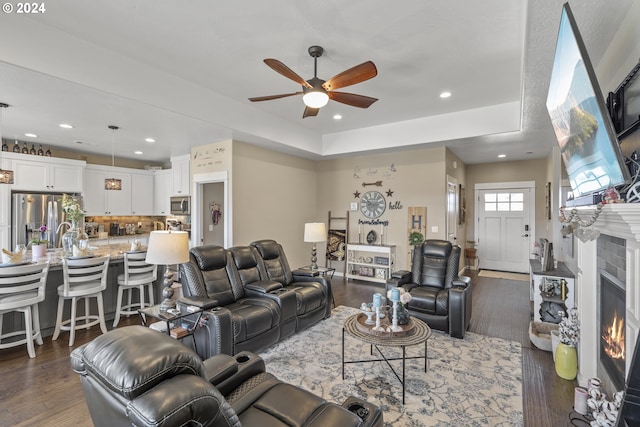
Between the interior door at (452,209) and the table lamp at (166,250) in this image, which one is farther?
the interior door at (452,209)

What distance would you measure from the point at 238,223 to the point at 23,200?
3.79 metres

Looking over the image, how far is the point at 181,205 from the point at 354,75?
5064 mm

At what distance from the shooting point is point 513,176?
7098mm

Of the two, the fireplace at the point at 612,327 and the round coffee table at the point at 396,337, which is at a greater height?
the fireplace at the point at 612,327

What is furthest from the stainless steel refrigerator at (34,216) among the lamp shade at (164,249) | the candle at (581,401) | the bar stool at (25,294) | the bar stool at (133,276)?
the candle at (581,401)

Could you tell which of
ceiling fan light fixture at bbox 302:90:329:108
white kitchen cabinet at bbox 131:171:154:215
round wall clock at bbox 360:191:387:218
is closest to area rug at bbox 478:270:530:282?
round wall clock at bbox 360:191:387:218

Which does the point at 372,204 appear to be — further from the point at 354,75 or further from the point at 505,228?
the point at 354,75

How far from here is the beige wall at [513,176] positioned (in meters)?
6.78

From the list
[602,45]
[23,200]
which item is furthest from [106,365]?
[23,200]

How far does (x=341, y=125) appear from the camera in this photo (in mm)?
5539

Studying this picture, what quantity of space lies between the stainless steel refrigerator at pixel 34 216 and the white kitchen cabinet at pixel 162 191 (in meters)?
1.85

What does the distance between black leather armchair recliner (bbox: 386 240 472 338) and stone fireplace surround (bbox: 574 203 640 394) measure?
1.08 metres

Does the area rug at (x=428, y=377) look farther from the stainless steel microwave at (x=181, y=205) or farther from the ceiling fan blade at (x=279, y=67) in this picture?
the stainless steel microwave at (x=181, y=205)

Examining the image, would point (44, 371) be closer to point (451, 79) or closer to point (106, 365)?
point (106, 365)
